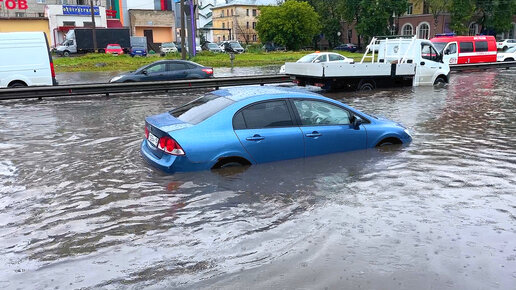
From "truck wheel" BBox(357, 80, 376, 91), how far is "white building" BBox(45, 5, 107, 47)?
161 ft

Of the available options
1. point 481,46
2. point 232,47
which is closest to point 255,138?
point 481,46

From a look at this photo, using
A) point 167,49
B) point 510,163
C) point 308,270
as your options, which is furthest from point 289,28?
point 308,270

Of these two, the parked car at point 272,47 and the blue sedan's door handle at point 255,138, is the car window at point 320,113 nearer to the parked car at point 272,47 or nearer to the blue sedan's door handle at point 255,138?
the blue sedan's door handle at point 255,138

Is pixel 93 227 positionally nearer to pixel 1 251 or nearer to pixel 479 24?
pixel 1 251

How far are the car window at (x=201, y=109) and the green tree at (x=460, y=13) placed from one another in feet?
190

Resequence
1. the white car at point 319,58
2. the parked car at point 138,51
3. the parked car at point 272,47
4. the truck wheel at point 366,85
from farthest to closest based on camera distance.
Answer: the parked car at point 272,47 → the parked car at point 138,51 → the white car at point 319,58 → the truck wheel at point 366,85

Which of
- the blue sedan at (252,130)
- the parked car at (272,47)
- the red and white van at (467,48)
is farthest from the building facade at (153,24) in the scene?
the blue sedan at (252,130)

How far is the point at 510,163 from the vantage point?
25.0 ft

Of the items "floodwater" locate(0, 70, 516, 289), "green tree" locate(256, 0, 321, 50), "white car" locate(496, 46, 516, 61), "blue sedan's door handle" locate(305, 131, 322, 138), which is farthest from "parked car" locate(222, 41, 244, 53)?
"blue sedan's door handle" locate(305, 131, 322, 138)

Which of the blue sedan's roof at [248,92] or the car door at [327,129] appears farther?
the car door at [327,129]

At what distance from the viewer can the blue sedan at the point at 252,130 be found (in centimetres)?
645

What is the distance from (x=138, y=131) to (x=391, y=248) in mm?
7298

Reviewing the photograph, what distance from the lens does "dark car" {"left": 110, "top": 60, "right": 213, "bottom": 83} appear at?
1909cm

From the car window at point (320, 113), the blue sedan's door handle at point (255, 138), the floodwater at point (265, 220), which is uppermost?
the car window at point (320, 113)
